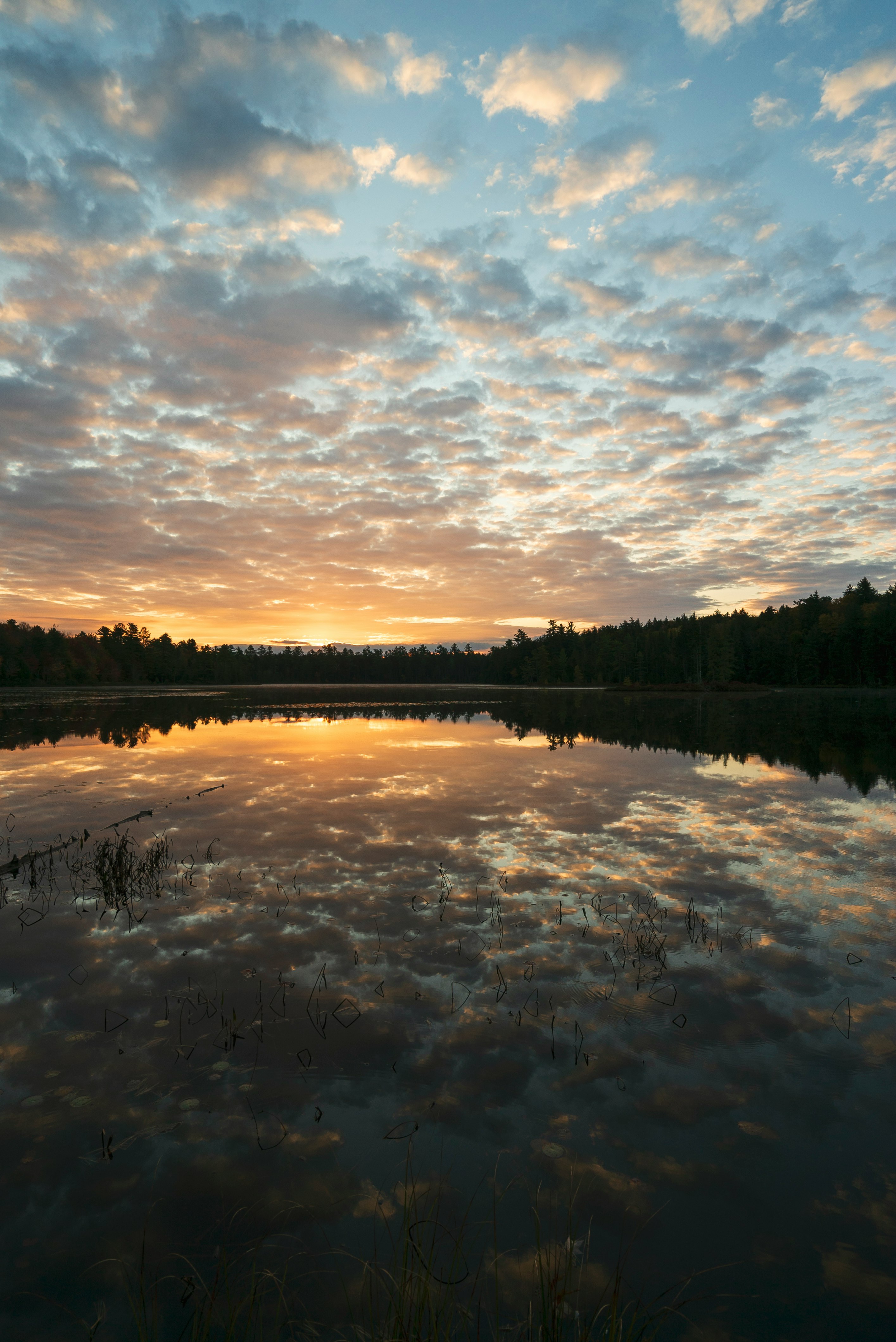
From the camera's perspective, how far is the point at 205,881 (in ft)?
33.5

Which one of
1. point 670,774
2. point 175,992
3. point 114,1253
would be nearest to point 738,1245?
point 114,1253

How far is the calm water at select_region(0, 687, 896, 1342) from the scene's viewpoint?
3.71 m

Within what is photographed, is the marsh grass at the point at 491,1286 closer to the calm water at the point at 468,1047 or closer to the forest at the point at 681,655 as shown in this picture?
the calm water at the point at 468,1047

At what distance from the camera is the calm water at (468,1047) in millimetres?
3715

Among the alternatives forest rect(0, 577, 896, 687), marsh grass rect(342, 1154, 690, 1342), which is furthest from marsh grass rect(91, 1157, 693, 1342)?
forest rect(0, 577, 896, 687)

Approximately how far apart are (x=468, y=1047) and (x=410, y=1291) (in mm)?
2305

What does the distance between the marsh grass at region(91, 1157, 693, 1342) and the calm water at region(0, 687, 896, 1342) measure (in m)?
0.07

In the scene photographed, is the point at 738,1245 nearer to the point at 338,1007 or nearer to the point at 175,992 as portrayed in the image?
the point at 338,1007

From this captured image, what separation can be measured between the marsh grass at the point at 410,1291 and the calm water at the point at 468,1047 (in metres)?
0.07

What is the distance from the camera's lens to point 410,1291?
3352 mm

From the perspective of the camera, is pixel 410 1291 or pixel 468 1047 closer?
pixel 410 1291

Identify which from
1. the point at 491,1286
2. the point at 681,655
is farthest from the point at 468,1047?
the point at 681,655

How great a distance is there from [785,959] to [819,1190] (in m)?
3.73

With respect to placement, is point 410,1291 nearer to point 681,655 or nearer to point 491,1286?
point 491,1286
